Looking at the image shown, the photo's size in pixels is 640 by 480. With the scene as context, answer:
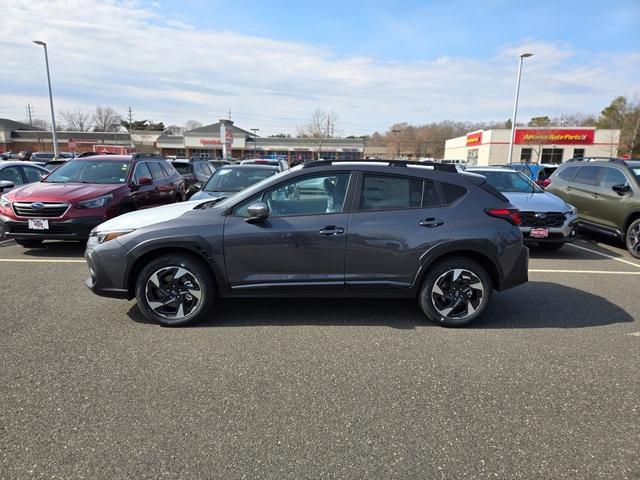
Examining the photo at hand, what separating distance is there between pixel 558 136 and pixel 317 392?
2109 inches

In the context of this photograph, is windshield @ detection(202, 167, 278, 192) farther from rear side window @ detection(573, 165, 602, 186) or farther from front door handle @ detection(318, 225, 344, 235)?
rear side window @ detection(573, 165, 602, 186)

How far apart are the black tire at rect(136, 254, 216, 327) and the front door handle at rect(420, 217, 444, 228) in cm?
224

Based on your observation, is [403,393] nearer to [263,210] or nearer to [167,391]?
[167,391]

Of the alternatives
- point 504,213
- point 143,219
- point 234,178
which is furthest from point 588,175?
point 143,219

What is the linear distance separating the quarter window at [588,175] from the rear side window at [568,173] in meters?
0.20

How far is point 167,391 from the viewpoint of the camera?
122 inches

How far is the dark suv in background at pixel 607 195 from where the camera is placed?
8.27 metres

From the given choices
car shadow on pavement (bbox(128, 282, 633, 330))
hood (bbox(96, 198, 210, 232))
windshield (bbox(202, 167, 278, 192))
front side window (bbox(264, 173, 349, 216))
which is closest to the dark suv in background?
car shadow on pavement (bbox(128, 282, 633, 330))

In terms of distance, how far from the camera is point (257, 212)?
4.06 m

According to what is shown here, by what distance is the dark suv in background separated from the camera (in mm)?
8266

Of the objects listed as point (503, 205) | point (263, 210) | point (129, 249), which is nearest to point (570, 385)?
point (503, 205)

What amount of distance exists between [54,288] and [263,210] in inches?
132

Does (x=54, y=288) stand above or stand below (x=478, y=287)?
below

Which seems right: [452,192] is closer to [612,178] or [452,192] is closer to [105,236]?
[105,236]
